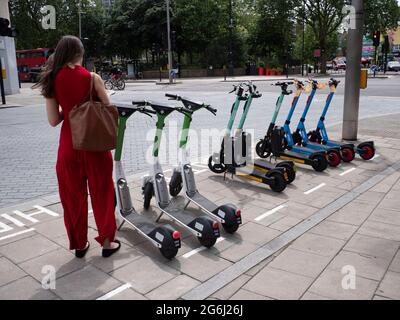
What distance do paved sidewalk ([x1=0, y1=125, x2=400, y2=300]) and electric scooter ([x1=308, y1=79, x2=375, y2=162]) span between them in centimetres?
151

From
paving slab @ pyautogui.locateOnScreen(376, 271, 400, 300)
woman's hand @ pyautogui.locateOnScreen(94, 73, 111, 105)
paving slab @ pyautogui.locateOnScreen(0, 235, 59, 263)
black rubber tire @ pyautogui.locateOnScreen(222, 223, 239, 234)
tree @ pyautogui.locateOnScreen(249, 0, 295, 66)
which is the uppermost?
tree @ pyautogui.locateOnScreen(249, 0, 295, 66)

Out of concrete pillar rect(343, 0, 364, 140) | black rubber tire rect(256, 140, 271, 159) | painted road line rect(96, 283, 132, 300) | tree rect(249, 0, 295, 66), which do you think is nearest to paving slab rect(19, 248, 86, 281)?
painted road line rect(96, 283, 132, 300)

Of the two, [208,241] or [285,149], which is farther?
[285,149]

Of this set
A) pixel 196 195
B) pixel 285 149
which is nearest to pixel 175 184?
pixel 196 195

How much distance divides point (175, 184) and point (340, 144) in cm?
311

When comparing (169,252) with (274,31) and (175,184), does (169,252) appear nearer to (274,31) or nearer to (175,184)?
(175,184)

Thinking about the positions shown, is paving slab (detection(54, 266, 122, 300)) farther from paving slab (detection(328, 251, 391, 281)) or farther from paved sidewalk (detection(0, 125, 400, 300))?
paving slab (detection(328, 251, 391, 281))

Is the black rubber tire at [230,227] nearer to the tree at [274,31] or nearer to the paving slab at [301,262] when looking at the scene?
the paving slab at [301,262]

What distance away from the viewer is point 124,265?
3.43 metres

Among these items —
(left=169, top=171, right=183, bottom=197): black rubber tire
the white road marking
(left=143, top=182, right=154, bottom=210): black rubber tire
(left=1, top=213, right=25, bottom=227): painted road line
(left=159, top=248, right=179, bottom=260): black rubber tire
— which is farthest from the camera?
(left=169, top=171, right=183, bottom=197): black rubber tire

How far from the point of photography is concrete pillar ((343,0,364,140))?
7.71 m

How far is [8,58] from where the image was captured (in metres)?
22.2
